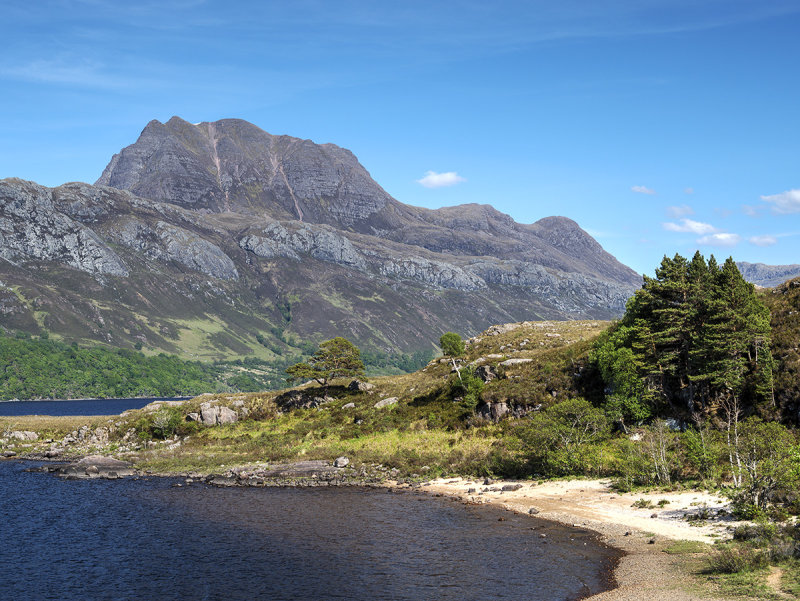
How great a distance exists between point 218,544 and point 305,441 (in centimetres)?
Answer: 4078

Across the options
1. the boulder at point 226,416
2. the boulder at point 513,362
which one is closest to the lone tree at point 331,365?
the boulder at point 226,416

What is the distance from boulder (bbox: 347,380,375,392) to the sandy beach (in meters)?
38.2

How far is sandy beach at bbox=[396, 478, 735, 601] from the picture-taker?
34094mm

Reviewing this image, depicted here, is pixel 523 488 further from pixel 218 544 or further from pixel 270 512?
pixel 218 544

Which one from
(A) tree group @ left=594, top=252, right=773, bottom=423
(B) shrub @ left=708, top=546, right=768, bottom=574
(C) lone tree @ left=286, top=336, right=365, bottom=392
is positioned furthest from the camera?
(C) lone tree @ left=286, top=336, right=365, bottom=392

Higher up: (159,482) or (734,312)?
(734,312)

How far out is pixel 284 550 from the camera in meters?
45.7

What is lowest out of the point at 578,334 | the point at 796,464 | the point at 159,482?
the point at 159,482

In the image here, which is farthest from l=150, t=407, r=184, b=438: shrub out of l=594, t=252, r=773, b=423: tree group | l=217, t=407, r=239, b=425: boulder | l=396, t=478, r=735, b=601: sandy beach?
l=594, t=252, r=773, b=423: tree group

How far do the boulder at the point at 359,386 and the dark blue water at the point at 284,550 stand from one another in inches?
1590

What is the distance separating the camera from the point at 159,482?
2953 inches

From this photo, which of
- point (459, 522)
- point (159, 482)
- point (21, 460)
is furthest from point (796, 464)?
point (21, 460)

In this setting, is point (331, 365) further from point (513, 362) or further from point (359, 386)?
point (513, 362)

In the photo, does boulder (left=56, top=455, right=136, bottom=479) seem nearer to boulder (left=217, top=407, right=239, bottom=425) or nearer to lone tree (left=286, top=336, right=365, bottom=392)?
boulder (left=217, top=407, right=239, bottom=425)
